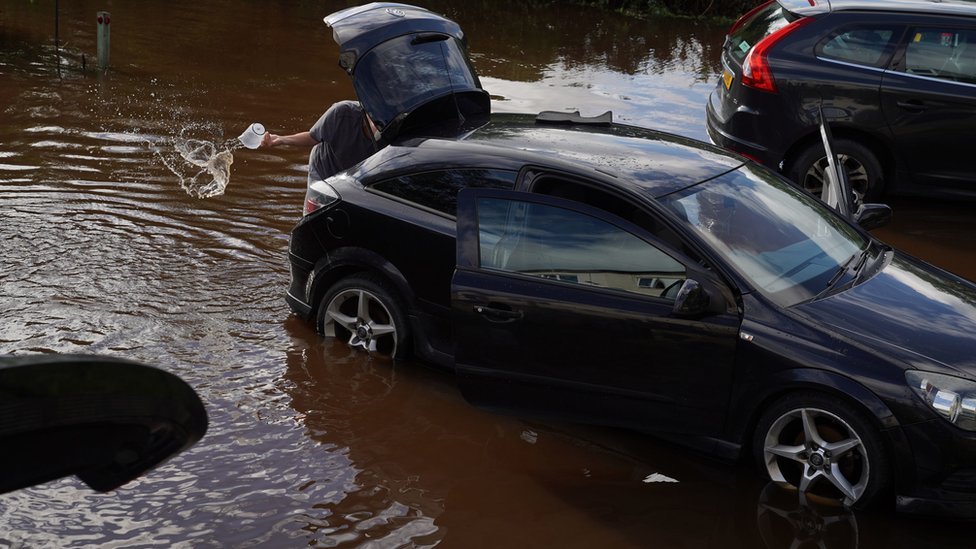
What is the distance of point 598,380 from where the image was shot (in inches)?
216

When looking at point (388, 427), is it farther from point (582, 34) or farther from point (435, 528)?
point (582, 34)

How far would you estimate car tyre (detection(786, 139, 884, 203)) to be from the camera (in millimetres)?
9492

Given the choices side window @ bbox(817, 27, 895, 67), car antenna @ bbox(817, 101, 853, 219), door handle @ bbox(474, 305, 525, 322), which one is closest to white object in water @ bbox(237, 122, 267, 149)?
door handle @ bbox(474, 305, 525, 322)

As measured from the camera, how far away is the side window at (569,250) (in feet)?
17.6

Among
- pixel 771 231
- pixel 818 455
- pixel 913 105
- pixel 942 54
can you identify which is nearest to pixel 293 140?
pixel 771 231

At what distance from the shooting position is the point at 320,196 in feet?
22.4

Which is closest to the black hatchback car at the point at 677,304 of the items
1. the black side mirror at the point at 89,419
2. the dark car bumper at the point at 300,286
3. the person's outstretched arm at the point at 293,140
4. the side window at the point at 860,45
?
the dark car bumper at the point at 300,286

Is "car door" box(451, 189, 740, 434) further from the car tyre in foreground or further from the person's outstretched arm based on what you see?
the person's outstretched arm

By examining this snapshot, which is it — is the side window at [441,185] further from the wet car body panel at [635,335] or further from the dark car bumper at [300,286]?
the dark car bumper at [300,286]

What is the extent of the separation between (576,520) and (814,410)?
1205mm

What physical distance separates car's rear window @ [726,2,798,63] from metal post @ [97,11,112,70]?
739 centimetres

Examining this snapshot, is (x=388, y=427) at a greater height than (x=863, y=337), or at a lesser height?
lesser

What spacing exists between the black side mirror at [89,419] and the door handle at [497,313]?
354 cm

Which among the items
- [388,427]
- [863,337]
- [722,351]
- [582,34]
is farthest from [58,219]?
[582,34]
